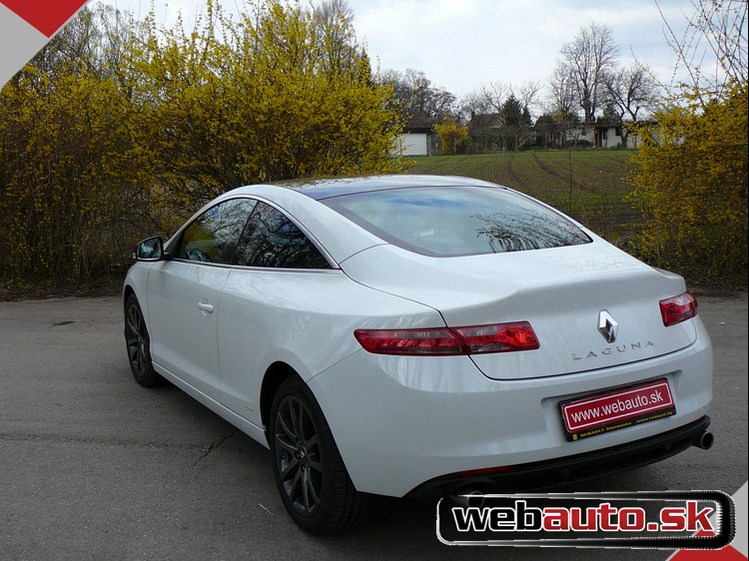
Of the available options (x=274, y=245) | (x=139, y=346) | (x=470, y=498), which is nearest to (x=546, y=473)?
(x=470, y=498)

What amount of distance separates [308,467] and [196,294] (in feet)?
5.00

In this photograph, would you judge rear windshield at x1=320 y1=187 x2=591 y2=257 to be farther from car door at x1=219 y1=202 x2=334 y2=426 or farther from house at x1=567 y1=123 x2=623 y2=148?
house at x1=567 y1=123 x2=623 y2=148

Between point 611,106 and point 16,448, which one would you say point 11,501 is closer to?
point 16,448

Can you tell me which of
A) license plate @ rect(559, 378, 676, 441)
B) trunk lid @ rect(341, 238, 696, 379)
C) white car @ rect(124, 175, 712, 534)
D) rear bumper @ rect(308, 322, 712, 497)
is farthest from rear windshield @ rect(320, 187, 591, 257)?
license plate @ rect(559, 378, 676, 441)

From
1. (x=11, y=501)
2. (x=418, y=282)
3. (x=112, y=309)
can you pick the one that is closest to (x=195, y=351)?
(x=11, y=501)

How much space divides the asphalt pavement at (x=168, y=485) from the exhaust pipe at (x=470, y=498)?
0.47 meters

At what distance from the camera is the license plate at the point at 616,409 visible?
102 inches

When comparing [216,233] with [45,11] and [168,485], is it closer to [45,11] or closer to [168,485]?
[168,485]

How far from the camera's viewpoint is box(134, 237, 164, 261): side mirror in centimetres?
493

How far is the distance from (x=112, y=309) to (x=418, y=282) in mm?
7412

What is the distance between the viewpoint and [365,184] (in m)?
4.02

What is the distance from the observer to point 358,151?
10.6 m

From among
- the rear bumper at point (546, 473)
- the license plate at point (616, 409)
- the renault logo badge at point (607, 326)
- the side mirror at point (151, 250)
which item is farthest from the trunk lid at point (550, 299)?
the side mirror at point (151, 250)

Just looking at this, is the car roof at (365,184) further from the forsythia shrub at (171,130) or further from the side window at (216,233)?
the forsythia shrub at (171,130)
